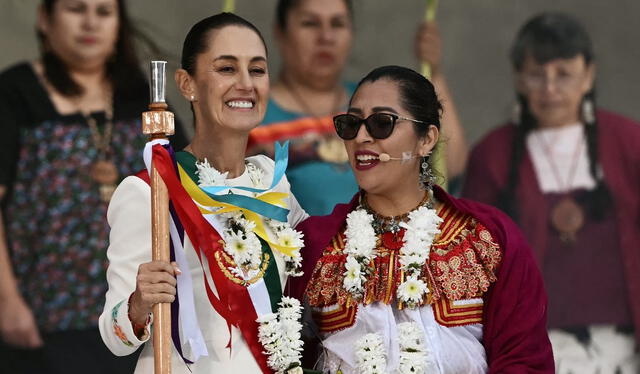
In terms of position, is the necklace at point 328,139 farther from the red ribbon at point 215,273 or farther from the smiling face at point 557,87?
the red ribbon at point 215,273

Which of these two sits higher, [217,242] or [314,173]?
[314,173]

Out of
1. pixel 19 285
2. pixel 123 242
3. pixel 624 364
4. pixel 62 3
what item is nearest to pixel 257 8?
pixel 62 3

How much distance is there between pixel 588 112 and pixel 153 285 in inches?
181

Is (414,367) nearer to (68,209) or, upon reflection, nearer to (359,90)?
(359,90)

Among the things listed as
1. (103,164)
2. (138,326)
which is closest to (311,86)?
(103,164)

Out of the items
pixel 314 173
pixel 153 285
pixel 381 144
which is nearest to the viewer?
pixel 153 285

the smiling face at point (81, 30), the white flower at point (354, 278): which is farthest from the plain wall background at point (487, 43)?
the white flower at point (354, 278)

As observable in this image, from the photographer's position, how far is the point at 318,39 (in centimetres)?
639

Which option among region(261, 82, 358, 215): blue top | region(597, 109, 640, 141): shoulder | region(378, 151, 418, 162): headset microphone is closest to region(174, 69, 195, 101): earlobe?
region(378, 151, 418, 162): headset microphone

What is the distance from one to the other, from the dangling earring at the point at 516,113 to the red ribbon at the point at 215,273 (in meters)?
4.17

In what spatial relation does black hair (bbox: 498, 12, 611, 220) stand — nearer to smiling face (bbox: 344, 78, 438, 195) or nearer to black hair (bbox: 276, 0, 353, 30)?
black hair (bbox: 276, 0, 353, 30)

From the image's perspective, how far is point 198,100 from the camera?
3656 millimetres

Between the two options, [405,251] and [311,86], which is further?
[311,86]

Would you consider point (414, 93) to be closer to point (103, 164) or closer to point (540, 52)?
point (103, 164)
